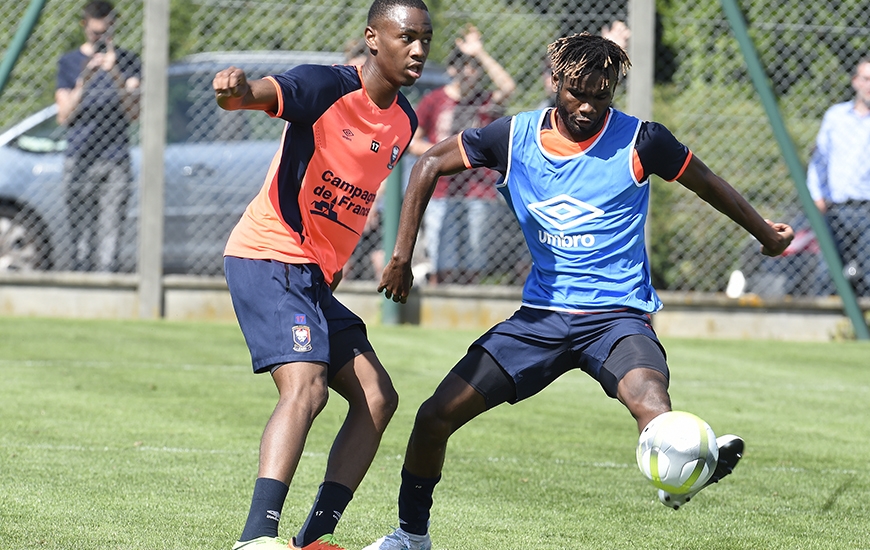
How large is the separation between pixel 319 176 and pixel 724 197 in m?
1.48

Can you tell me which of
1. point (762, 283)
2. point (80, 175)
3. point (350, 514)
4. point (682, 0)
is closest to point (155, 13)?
point (80, 175)

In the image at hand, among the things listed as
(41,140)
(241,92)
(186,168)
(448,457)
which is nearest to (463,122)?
(186,168)

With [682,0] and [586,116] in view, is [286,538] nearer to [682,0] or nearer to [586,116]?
[586,116]

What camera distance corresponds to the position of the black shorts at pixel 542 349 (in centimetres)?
445

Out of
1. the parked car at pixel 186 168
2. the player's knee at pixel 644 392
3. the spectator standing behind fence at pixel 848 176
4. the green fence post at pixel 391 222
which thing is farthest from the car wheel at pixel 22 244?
the player's knee at pixel 644 392

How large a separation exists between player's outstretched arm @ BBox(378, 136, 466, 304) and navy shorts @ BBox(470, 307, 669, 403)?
357mm

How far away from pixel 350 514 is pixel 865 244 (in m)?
7.28

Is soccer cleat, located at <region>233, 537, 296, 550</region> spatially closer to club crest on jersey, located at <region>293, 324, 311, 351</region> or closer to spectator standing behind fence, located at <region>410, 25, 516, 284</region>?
club crest on jersey, located at <region>293, 324, 311, 351</region>

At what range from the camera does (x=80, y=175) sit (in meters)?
10.9

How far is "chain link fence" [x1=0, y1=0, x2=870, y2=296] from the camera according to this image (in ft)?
35.6

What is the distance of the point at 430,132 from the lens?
1063 centimetres

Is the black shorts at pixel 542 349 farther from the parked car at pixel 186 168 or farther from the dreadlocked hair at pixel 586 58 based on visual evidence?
the parked car at pixel 186 168

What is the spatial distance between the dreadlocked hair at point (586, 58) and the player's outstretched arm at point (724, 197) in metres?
0.44

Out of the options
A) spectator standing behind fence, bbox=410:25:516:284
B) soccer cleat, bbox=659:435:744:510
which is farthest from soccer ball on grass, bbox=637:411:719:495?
spectator standing behind fence, bbox=410:25:516:284
